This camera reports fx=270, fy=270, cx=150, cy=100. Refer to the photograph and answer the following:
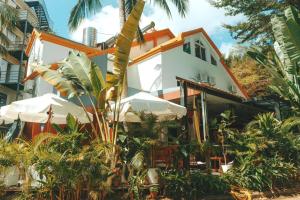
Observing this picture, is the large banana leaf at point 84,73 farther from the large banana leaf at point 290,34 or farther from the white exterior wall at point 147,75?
the white exterior wall at point 147,75

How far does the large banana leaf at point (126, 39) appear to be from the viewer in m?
8.09

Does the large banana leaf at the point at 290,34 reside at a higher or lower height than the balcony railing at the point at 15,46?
lower

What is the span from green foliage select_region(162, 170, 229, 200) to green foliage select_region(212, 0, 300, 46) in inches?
463

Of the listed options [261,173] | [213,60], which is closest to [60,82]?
[261,173]

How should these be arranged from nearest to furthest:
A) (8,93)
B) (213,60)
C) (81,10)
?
(81,10)
(213,60)
(8,93)

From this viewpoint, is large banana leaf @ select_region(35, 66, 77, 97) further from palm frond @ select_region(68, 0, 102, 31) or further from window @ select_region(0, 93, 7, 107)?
window @ select_region(0, 93, 7, 107)

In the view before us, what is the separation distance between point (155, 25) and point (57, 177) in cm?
2001

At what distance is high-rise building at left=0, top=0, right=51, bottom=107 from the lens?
99.2 ft

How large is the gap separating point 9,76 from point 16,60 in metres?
2.92

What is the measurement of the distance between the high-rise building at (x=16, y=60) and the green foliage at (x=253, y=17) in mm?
22525


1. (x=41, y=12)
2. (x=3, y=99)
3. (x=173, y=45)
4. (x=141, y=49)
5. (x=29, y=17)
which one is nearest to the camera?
(x=173, y=45)

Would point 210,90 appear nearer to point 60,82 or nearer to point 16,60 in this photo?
point 60,82

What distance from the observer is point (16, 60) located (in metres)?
32.7

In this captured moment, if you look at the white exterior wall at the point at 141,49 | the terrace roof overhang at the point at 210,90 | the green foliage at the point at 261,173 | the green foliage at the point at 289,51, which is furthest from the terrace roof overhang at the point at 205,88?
the white exterior wall at the point at 141,49
